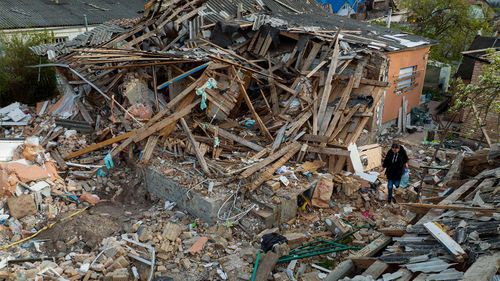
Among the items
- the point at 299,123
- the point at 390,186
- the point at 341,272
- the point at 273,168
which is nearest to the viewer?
the point at 341,272

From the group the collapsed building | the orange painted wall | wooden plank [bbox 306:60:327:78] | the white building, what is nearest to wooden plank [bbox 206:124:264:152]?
the collapsed building

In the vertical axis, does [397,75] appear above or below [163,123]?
above

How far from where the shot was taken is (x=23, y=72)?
50.6ft

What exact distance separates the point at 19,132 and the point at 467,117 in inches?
606

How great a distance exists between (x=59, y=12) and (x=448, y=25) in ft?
72.0

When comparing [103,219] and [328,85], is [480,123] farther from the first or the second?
[103,219]

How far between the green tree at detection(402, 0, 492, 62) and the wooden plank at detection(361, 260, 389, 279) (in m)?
20.1

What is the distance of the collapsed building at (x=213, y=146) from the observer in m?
7.95

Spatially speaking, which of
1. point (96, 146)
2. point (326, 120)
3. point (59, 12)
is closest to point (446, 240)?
point (326, 120)

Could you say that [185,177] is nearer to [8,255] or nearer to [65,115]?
[8,255]

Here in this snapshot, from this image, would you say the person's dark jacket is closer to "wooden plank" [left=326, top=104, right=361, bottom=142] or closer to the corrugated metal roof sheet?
"wooden plank" [left=326, top=104, right=361, bottom=142]

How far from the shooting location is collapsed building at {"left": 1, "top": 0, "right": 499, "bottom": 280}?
7.95 metres

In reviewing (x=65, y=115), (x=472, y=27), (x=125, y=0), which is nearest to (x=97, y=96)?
(x=65, y=115)

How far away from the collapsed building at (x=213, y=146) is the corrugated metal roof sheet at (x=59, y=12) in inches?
294
